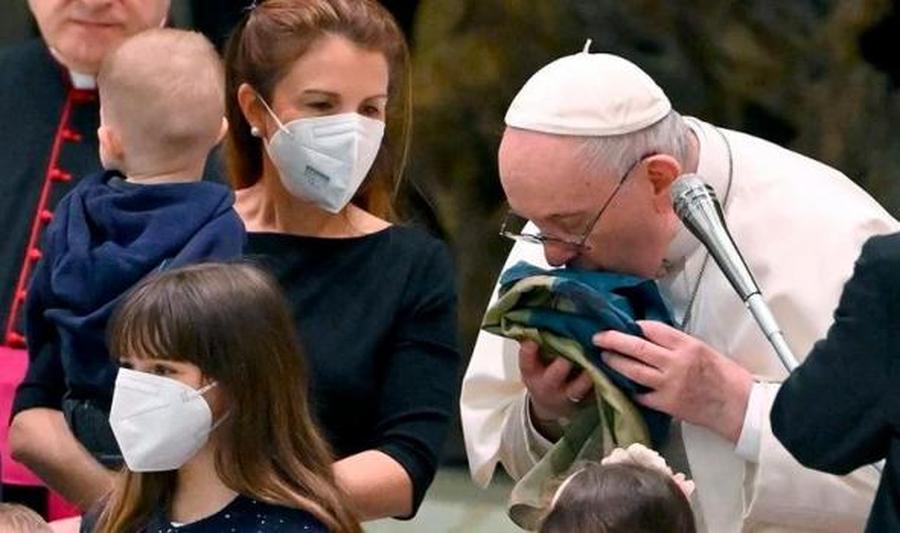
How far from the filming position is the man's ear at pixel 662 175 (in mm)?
4758

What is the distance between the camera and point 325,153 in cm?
506

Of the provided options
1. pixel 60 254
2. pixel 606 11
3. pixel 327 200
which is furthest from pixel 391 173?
pixel 606 11

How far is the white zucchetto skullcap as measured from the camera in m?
4.80

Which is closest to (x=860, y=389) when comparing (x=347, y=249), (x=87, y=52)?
(x=347, y=249)

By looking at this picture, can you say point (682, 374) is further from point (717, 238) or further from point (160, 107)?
point (160, 107)

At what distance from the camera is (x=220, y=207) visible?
4.99m

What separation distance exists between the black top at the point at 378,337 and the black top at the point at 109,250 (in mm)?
176

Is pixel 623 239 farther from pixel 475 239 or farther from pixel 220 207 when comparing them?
pixel 475 239

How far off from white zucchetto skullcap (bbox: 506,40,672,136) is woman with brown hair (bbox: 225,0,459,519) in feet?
1.15

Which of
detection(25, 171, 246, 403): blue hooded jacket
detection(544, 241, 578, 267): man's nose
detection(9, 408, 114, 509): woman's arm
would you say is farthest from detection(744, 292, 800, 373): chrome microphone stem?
detection(9, 408, 114, 509): woman's arm

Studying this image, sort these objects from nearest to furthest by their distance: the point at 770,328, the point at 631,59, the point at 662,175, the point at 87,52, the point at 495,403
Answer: the point at 770,328
the point at 662,175
the point at 495,403
the point at 87,52
the point at 631,59

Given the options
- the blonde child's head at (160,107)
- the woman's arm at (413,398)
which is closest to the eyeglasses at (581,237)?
the woman's arm at (413,398)

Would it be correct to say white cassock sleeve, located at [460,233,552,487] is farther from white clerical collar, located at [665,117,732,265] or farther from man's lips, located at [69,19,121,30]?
man's lips, located at [69,19,121,30]

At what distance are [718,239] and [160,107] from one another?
112cm
